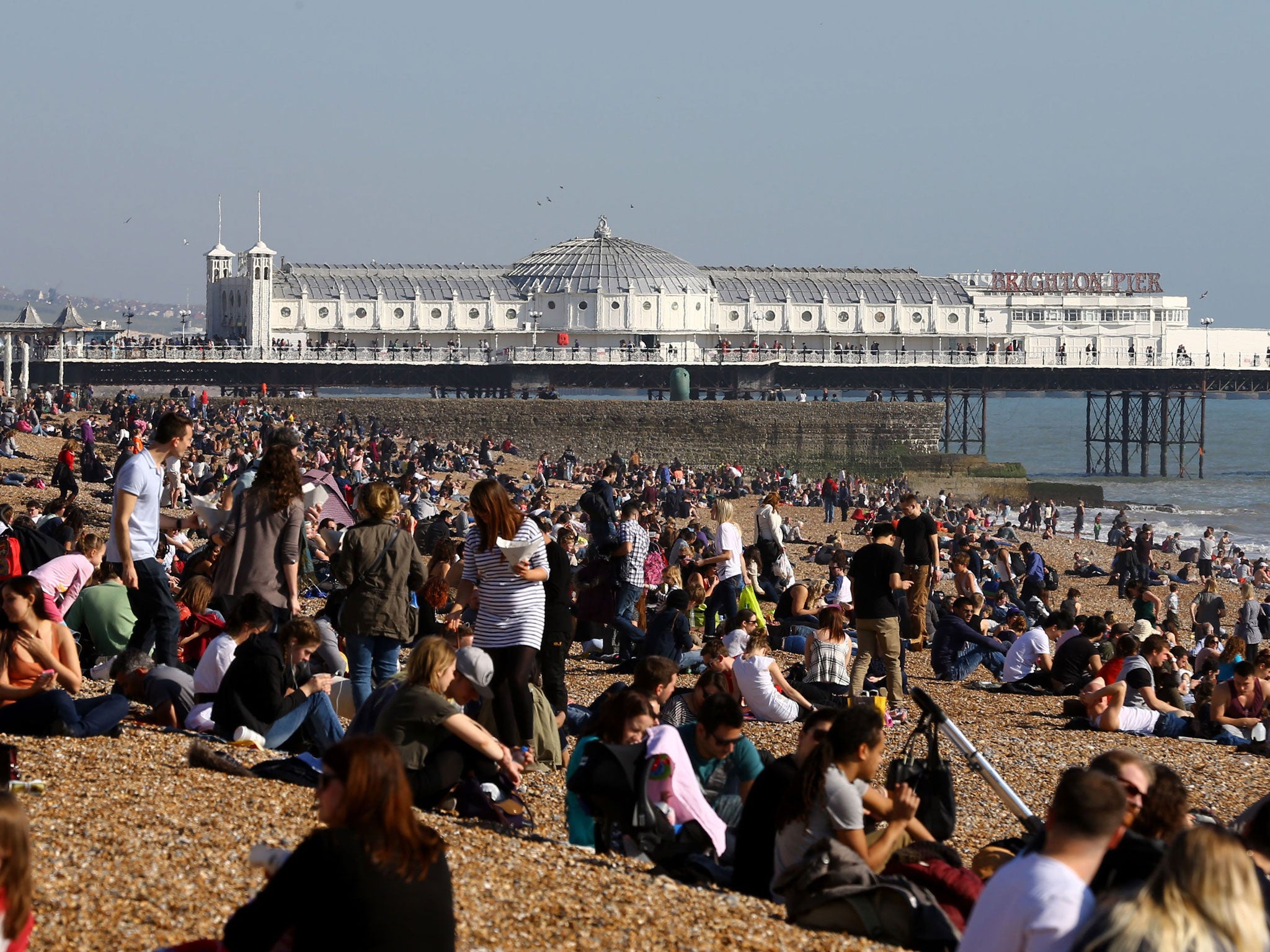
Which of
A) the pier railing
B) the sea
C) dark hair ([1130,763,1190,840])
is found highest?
the pier railing

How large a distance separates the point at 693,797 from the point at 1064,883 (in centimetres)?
232

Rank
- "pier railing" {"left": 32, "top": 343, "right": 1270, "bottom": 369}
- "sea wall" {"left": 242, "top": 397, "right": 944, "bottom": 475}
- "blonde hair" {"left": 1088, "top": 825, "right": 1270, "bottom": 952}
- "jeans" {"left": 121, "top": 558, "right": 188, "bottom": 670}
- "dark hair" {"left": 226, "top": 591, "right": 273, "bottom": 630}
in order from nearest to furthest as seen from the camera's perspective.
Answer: "blonde hair" {"left": 1088, "top": 825, "right": 1270, "bottom": 952} → "dark hair" {"left": 226, "top": 591, "right": 273, "bottom": 630} → "jeans" {"left": 121, "top": 558, "right": 188, "bottom": 670} → "sea wall" {"left": 242, "top": 397, "right": 944, "bottom": 475} → "pier railing" {"left": 32, "top": 343, "right": 1270, "bottom": 369}

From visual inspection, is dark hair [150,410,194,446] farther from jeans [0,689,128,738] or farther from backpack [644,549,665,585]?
backpack [644,549,665,585]

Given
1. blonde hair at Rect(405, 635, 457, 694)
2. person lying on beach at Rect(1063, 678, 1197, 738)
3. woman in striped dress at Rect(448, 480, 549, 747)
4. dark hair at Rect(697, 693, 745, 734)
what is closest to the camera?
blonde hair at Rect(405, 635, 457, 694)

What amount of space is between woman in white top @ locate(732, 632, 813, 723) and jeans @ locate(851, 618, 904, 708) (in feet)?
2.20

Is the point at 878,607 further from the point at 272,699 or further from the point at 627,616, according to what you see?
the point at 272,699

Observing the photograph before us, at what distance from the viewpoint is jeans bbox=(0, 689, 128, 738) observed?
7.11 meters

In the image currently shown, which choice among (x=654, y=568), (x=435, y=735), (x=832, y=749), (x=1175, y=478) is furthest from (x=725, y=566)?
(x=1175, y=478)

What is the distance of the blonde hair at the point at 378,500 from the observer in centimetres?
755

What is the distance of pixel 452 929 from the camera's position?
158 inches

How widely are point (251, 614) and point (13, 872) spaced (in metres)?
4.06

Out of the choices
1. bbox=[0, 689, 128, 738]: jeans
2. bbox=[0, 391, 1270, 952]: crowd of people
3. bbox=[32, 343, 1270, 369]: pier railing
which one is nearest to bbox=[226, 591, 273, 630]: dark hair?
bbox=[0, 391, 1270, 952]: crowd of people

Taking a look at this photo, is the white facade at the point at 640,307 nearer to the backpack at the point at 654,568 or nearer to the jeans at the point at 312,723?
the backpack at the point at 654,568

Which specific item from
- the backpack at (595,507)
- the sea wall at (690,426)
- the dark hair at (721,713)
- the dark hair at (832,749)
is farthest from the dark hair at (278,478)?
the sea wall at (690,426)
